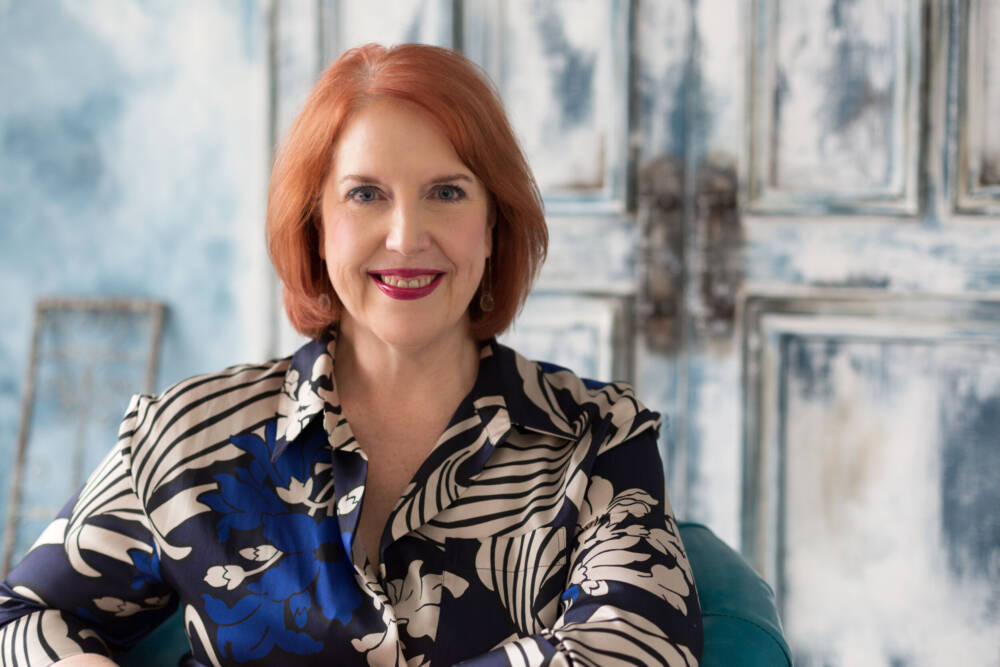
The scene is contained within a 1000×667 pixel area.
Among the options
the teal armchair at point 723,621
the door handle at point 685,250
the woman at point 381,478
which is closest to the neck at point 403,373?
the woman at point 381,478

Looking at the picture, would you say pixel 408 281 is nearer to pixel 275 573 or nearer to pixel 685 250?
pixel 275 573

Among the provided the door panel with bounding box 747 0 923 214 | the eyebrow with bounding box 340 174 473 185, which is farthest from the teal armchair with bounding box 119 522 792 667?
the door panel with bounding box 747 0 923 214

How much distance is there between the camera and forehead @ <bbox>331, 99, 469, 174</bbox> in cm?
125

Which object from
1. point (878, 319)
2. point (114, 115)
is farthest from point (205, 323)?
point (878, 319)

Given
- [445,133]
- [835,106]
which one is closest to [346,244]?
[445,133]

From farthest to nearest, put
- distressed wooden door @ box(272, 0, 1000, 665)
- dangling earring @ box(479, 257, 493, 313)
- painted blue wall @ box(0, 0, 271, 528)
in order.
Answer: painted blue wall @ box(0, 0, 271, 528) → distressed wooden door @ box(272, 0, 1000, 665) → dangling earring @ box(479, 257, 493, 313)

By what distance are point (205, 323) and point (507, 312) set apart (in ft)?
4.89

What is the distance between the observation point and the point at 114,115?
2.71 metres

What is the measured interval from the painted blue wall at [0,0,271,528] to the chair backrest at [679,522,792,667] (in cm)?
153

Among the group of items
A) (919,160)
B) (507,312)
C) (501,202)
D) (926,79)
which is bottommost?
(507,312)

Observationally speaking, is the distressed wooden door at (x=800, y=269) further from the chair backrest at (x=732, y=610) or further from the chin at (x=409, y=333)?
the chin at (x=409, y=333)

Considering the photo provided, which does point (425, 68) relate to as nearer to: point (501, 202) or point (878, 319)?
point (501, 202)

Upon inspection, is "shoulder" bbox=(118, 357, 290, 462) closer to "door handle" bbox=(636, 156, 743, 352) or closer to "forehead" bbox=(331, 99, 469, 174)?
"forehead" bbox=(331, 99, 469, 174)

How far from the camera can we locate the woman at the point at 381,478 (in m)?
1.18
